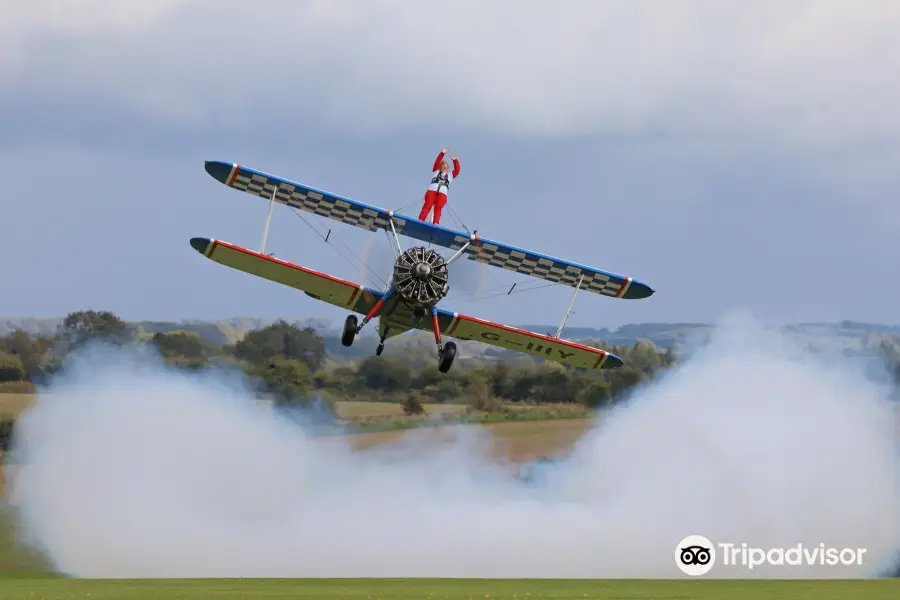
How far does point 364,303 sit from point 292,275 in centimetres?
192

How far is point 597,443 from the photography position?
57.3 meters

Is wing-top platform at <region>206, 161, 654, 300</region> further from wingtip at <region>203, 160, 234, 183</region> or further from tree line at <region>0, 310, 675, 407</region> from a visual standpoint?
tree line at <region>0, 310, 675, 407</region>

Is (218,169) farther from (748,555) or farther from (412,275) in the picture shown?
(748,555)

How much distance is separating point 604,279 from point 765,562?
8913 millimetres

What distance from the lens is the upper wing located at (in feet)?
142

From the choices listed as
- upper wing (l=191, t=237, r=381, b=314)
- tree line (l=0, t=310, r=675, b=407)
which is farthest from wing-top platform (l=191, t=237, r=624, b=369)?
tree line (l=0, t=310, r=675, b=407)
